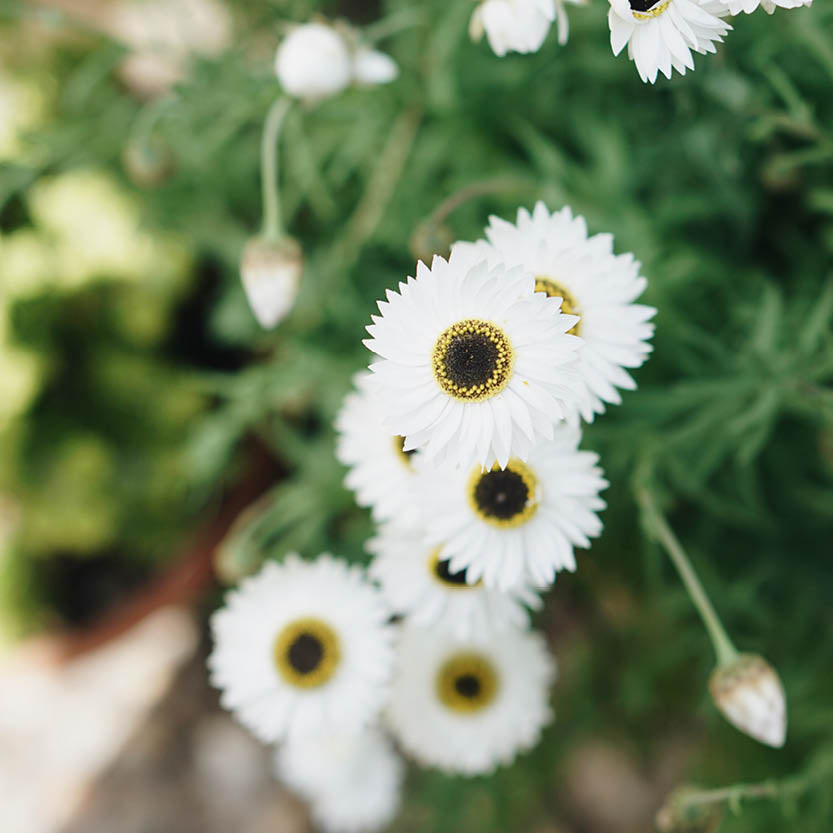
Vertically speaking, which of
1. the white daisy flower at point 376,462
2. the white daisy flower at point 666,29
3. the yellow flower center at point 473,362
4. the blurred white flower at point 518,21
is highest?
the white daisy flower at point 666,29

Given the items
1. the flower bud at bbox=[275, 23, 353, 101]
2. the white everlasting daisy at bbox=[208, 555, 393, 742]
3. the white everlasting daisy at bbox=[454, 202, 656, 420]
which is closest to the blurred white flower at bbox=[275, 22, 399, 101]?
the flower bud at bbox=[275, 23, 353, 101]

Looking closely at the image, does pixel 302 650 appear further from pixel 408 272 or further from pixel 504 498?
pixel 408 272

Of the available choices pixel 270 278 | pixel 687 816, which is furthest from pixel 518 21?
pixel 687 816

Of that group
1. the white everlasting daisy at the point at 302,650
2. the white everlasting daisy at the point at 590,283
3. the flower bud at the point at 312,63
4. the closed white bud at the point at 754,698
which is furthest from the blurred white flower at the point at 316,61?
the closed white bud at the point at 754,698

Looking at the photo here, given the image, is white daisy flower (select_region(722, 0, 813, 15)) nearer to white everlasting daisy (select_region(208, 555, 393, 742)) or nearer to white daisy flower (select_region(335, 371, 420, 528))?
white daisy flower (select_region(335, 371, 420, 528))

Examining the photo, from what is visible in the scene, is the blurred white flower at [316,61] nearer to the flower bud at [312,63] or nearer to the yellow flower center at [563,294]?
the flower bud at [312,63]

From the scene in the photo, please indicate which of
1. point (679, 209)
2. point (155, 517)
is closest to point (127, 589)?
point (155, 517)

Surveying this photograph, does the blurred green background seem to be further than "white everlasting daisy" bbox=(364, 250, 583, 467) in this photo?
Yes
